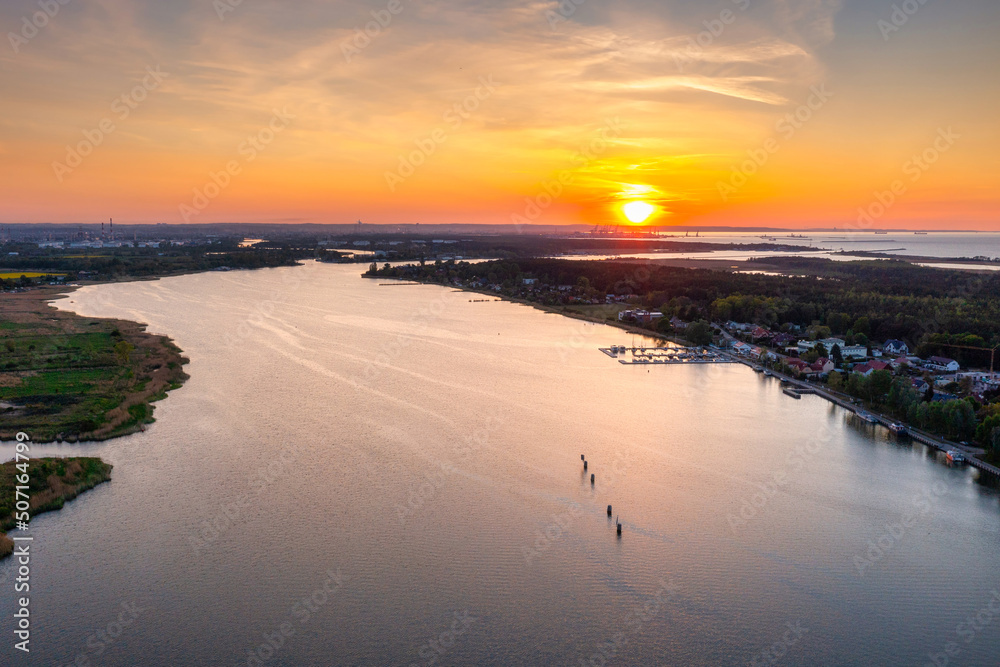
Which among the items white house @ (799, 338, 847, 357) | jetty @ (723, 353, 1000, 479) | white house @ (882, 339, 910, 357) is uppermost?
white house @ (799, 338, 847, 357)

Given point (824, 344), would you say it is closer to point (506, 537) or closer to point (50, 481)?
point (506, 537)

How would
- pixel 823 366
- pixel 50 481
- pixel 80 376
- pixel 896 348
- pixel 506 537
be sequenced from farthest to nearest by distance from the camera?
pixel 896 348 < pixel 823 366 < pixel 80 376 < pixel 50 481 < pixel 506 537

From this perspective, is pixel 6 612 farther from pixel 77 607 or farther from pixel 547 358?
pixel 547 358

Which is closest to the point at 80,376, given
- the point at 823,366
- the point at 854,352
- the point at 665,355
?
the point at 665,355

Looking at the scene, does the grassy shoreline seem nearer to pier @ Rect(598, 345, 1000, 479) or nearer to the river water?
the river water

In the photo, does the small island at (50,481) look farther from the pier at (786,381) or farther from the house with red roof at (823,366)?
the house with red roof at (823,366)

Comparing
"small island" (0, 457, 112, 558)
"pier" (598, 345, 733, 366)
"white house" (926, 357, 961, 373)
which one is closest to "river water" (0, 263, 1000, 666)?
"small island" (0, 457, 112, 558)

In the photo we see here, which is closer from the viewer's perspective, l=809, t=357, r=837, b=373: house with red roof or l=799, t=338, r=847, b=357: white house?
l=809, t=357, r=837, b=373: house with red roof
